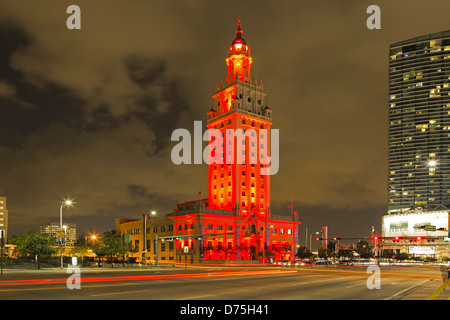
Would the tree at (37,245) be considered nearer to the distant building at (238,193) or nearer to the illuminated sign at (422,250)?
the distant building at (238,193)

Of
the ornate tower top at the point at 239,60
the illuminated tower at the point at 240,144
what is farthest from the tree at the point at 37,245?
the ornate tower top at the point at 239,60

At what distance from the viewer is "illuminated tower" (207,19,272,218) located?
4828 inches

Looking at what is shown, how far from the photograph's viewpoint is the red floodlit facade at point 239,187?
114250mm

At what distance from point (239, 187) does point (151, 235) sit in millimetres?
33028

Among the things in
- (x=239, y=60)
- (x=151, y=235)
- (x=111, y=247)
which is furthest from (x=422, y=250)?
(x=111, y=247)

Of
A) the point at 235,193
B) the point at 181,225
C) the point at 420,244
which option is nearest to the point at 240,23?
the point at 235,193

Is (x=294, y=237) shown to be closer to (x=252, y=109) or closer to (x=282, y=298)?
(x=252, y=109)

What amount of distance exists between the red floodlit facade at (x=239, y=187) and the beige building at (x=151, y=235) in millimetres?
4207

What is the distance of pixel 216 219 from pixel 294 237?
28373 millimetres

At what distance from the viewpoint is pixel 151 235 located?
134 m

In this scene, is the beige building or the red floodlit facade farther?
the beige building

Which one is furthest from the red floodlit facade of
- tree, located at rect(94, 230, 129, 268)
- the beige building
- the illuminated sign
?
the illuminated sign

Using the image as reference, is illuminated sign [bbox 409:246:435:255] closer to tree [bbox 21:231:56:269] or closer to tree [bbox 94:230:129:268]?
tree [bbox 94:230:129:268]
